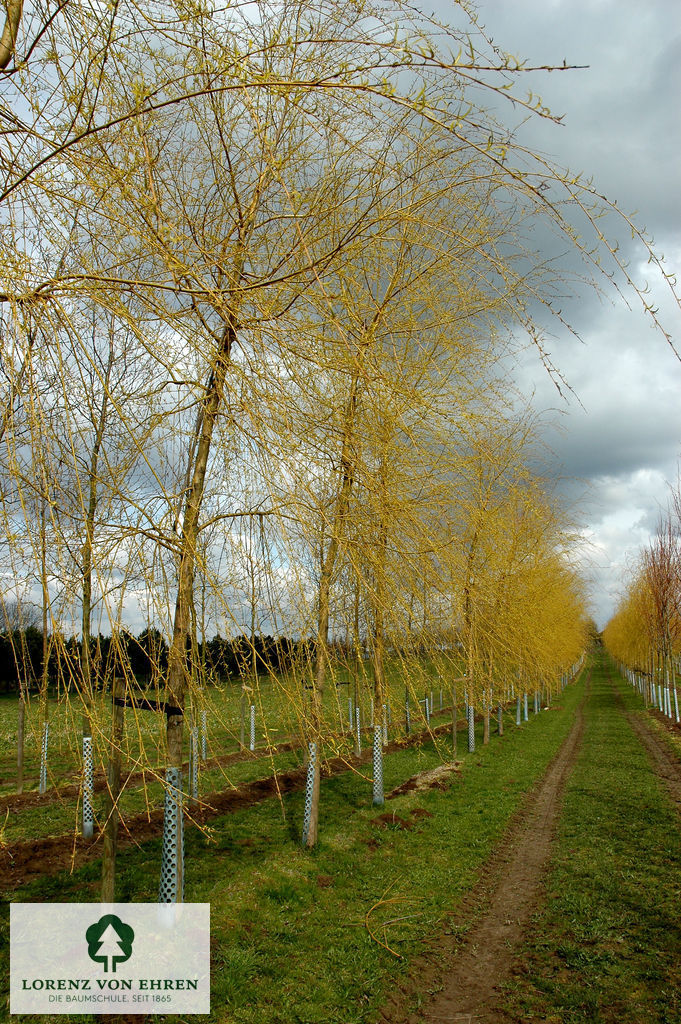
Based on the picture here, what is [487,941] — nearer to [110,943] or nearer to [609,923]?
[609,923]

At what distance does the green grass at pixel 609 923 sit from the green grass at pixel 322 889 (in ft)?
2.90

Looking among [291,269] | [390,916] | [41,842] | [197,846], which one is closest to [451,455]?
[291,269]

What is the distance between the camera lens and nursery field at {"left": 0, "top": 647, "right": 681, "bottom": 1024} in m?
4.18

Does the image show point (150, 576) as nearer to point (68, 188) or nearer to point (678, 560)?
point (68, 188)

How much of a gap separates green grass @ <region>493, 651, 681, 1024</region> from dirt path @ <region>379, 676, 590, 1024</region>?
0.54 feet

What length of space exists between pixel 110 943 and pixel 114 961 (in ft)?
0.44

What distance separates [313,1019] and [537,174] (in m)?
4.80

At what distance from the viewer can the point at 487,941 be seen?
16.5 feet

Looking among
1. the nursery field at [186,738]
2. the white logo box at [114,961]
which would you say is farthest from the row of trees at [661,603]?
the white logo box at [114,961]

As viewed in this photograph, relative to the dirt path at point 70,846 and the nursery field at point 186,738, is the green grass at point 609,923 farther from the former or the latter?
the nursery field at point 186,738

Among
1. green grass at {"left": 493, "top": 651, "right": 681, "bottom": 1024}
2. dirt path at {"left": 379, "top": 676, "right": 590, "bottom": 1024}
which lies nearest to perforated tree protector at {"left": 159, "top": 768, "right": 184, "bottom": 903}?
dirt path at {"left": 379, "top": 676, "right": 590, "bottom": 1024}

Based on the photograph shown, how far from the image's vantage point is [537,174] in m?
1.54

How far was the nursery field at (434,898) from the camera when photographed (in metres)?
4.18

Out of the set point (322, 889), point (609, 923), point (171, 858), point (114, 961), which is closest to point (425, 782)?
point (322, 889)
